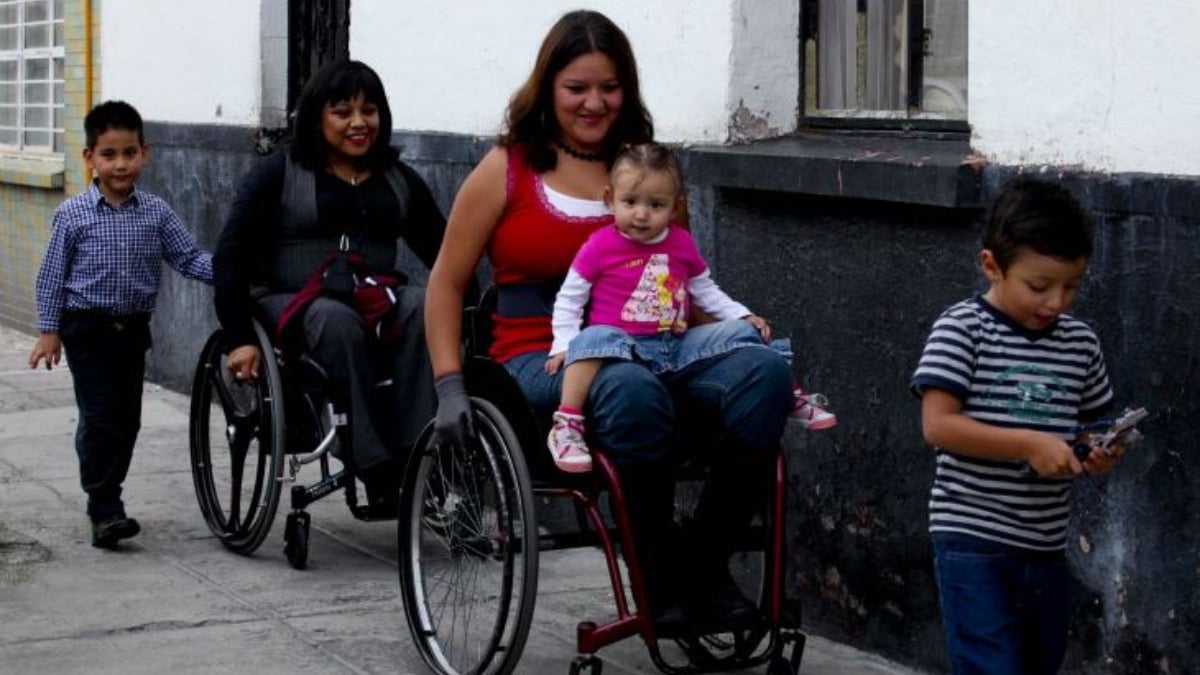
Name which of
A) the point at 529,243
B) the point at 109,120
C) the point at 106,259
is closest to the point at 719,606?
the point at 529,243

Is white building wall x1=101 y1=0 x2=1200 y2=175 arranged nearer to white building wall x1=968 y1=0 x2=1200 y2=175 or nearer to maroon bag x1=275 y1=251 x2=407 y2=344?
white building wall x1=968 y1=0 x2=1200 y2=175

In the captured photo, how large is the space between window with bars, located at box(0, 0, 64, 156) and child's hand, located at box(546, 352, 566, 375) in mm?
9230

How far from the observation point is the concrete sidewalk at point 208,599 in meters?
5.81

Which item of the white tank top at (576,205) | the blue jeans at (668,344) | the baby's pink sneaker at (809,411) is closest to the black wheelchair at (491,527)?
the baby's pink sneaker at (809,411)

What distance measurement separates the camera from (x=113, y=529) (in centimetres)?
720

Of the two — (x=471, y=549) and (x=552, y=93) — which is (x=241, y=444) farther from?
(x=552, y=93)

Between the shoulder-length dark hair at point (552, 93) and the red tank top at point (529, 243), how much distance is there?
55 mm

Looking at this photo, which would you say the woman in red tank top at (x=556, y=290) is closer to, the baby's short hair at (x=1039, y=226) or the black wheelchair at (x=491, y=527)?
the black wheelchair at (x=491, y=527)

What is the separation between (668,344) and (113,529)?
9.12ft

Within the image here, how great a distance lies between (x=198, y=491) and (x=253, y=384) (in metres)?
0.83

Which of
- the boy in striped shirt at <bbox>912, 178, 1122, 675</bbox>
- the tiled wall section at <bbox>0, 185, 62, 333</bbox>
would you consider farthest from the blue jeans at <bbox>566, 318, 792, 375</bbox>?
the tiled wall section at <bbox>0, 185, 62, 333</bbox>

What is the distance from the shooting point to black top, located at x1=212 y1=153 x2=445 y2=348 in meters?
6.74

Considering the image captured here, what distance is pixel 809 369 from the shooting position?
6.02m

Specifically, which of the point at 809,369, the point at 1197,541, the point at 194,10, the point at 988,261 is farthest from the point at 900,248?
the point at 194,10
